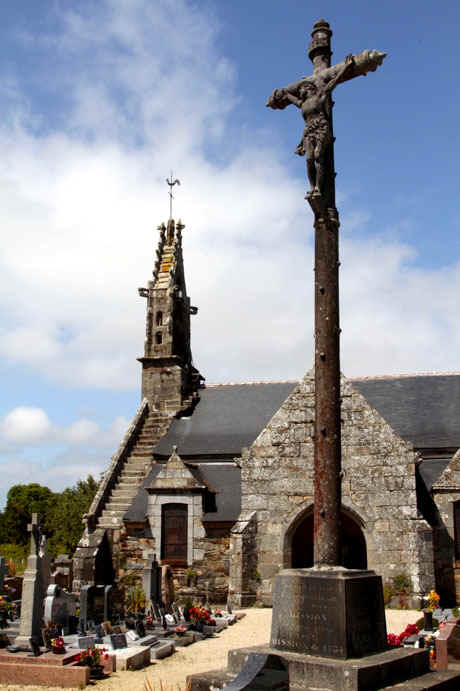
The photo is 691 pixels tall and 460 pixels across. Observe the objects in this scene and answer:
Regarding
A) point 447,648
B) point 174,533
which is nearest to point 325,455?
point 447,648

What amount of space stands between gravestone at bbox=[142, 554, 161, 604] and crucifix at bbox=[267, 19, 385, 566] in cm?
938

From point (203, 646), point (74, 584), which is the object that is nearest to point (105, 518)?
point (74, 584)

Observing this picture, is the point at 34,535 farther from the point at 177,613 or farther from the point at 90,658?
the point at 177,613

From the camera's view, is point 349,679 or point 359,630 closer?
point 349,679

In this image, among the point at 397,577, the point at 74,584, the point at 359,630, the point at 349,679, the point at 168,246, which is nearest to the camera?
Answer: the point at 349,679

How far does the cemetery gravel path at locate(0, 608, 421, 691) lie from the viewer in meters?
9.76

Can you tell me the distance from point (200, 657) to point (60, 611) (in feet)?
11.0

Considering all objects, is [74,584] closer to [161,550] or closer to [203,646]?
[161,550]

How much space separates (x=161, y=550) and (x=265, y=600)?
12.5 ft

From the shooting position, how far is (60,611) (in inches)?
544

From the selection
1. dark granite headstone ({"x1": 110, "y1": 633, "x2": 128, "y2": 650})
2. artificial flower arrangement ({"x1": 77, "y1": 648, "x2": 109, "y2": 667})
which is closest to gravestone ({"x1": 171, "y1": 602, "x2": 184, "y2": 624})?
dark granite headstone ({"x1": 110, "y1": 633, "x2": 128, "y2": 650})

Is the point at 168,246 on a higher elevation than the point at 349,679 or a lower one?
higher

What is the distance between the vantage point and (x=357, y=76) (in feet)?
26.4

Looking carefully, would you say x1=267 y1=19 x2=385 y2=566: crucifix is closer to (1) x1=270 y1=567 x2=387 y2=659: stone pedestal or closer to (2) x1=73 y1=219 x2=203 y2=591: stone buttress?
(1) x1=270 y1=567 x2=387 y2=659: stone pedestal
